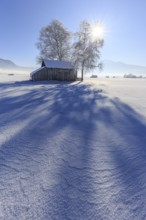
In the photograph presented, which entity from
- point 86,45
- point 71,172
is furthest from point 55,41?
point 71,172

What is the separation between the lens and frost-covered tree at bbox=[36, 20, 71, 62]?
109ft

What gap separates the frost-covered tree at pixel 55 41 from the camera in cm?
3338

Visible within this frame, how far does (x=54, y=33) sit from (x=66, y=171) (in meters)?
35.4

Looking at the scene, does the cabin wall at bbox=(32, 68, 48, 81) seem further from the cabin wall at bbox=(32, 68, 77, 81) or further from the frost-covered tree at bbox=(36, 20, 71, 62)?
the frost-covered tree at bbox=(36, 20, 71, 62)

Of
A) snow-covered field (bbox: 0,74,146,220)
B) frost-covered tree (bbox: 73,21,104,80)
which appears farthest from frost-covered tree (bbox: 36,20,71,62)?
snow-covered field (bbox: 0,74,146,220)

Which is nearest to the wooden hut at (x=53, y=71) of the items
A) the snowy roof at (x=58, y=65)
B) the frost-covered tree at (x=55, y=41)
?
the snowy roof at (x=58, y=65)

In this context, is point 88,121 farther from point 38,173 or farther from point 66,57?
point 66,57

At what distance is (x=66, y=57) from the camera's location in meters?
35.0

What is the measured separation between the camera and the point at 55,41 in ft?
111

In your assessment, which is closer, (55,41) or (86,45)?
(86,45)

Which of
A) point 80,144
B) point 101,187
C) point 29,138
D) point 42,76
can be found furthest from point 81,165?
point 42,76

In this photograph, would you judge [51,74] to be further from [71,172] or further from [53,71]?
[71,172]

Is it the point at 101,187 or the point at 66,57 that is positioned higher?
the point at 66,57

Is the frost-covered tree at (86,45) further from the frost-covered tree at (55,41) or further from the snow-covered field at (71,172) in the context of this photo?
the snow-covered field at (71,172)
